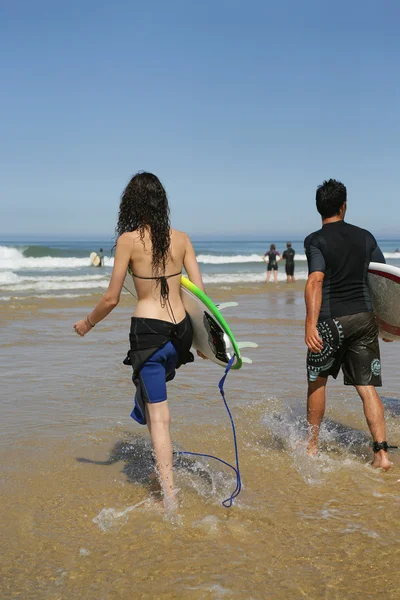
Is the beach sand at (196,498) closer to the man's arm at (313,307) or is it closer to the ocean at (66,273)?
the man's arm at (313,307)

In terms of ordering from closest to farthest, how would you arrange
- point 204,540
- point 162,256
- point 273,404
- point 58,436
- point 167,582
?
1. point 167,582
2. point 204,540
3. point 162,256
4. point 58,436
5. point 273,404

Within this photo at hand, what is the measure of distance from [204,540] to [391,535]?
95 centimetres

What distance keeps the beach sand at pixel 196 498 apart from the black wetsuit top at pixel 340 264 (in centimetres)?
106

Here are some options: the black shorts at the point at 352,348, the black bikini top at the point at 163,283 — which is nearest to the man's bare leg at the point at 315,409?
the black shorts at the point at 352,348

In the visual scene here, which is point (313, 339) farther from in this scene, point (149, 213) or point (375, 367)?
point (149, 213)

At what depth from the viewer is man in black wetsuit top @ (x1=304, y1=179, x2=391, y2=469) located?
13.5 ft

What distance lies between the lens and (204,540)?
314cm

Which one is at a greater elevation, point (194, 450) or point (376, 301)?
point (376, 301)

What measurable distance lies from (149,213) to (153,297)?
0.47 metres

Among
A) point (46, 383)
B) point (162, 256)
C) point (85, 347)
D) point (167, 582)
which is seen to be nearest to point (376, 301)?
point (162, 256)

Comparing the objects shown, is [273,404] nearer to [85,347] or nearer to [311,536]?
[311,536]

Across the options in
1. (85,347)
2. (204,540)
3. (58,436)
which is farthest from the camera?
(85,347)

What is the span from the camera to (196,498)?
3.71 m

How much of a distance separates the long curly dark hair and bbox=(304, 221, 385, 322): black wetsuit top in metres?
1.09
